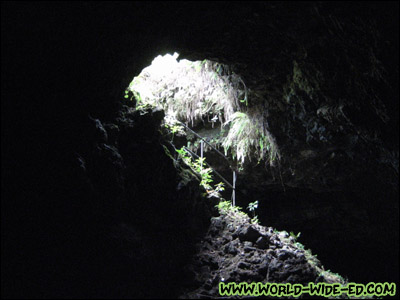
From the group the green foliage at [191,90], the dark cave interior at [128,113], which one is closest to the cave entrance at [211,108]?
the green foliage at [191,90]

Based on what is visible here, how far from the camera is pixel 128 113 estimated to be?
3.93 meters

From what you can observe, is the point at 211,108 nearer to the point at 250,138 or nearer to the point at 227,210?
the point at 250,138

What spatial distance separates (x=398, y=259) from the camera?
21.1ft

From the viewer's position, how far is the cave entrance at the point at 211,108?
495 cm

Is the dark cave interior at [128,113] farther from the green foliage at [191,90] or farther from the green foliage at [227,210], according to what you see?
the green foliage at [191,90]

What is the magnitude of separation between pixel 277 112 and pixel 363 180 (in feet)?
6.45

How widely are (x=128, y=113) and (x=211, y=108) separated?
97.0 inches

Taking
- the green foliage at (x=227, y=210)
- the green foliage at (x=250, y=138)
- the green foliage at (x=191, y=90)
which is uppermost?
the green foliage at (x=191, y=90)

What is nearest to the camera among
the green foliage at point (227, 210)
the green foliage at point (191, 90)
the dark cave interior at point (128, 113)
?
the dark cave interior at point (128, 113)

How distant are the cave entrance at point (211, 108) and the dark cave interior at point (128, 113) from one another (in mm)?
625

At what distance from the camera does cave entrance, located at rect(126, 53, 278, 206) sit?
4949 millimetres

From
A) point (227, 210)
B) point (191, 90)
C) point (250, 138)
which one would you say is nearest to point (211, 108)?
point (191, 90)

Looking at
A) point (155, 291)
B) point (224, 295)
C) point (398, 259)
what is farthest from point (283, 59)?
point (398, 259)

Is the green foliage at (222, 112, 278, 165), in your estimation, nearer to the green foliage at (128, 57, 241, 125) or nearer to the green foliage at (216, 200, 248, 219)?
the green foliage at (128, 57, 241, 125)
